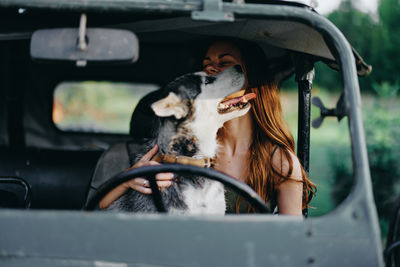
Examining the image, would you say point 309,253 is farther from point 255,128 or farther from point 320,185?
point 320,185

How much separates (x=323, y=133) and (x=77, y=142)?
1253cm

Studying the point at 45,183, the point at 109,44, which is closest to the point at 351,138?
the point at 109,44

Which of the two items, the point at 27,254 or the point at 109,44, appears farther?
the point at 109,44

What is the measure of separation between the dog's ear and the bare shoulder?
1.86ft

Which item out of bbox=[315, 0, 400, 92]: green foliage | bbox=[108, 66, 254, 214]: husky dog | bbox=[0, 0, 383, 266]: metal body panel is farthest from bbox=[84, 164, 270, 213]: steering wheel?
bbox=[315, 0, 400, 92]: green foliage

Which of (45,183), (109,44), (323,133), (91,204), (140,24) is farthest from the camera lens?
(323,133)

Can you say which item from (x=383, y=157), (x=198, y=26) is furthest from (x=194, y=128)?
(x=383, y=157)

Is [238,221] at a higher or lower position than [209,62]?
lower

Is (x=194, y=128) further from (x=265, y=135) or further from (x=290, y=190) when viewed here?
(x=290, y=190)

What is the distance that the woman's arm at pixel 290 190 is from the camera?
1.93 metres

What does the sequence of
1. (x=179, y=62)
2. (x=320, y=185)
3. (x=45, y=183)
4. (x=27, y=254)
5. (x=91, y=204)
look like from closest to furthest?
(x=27, y=254) → (x=91, y=204) → (x=45, y=183) → (x=179, y=62) → (x=320, y=185)

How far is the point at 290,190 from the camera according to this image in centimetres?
196

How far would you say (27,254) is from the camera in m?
1.16

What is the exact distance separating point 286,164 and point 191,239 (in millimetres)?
995
